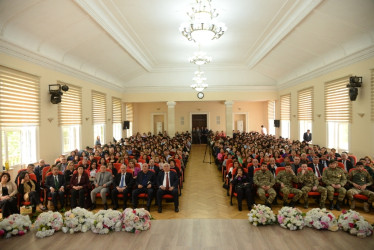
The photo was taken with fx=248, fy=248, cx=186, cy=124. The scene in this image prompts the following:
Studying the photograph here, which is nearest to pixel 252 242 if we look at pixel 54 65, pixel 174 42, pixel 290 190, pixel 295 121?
pixel 290 190

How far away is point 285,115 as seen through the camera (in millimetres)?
14875

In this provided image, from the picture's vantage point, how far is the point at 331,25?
7.40 m

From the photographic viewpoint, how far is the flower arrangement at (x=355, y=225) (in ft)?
12.1

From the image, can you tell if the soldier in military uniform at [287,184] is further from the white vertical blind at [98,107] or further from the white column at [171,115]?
the white column at [171,115]

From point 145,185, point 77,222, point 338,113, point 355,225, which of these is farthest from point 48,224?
point 338,113

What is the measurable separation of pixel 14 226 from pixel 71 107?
6277 millimetres

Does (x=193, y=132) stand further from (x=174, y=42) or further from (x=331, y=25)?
(x=331, y=25)

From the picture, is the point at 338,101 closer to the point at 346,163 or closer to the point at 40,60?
the point at 346,163

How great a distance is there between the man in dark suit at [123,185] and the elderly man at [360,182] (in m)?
5.06

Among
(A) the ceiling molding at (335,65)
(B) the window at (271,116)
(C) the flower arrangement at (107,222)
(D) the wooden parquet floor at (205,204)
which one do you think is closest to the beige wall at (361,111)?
(A) the ceiling molding at (335,65)

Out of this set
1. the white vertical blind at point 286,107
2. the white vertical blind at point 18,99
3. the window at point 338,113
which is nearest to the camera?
the white vertical blind at point 18,99

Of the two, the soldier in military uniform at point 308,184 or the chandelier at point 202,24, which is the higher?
the chandelier at point 202,24

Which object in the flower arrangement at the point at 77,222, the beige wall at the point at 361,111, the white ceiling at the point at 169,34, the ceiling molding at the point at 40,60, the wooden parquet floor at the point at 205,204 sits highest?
the white ceiling at the point at 169,34

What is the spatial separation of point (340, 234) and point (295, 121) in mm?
10104
